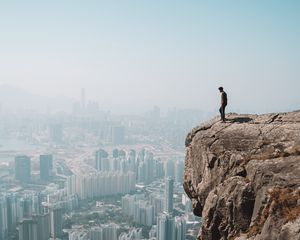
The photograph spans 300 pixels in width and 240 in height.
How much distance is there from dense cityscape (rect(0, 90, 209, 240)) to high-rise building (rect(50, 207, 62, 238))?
0.05 meters

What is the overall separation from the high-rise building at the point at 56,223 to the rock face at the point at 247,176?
1689 centimetres

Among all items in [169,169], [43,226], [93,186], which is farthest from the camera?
[169,169]

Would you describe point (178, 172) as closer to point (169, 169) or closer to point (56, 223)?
point (169, 169)

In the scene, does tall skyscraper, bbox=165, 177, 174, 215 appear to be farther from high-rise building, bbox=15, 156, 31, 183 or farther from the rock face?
the rock face

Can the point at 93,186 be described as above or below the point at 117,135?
below

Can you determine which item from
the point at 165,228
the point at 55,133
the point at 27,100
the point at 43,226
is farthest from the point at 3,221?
the point at 27,100

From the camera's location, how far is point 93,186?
103 feet

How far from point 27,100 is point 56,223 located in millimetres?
167966

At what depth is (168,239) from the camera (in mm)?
18328

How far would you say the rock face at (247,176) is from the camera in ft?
8.23

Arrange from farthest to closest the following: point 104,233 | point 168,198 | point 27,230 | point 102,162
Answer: point 102,162 → point 168,198 → point 104,233 → point 27,230

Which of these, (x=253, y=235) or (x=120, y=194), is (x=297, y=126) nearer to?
(x=253, y=235)

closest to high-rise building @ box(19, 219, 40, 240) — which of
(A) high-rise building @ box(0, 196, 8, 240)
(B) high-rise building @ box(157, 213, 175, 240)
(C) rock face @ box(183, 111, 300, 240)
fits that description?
(A) high-rise building @ box(0, 196, 8, 240)

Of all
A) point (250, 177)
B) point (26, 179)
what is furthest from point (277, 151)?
point (26, 179)
